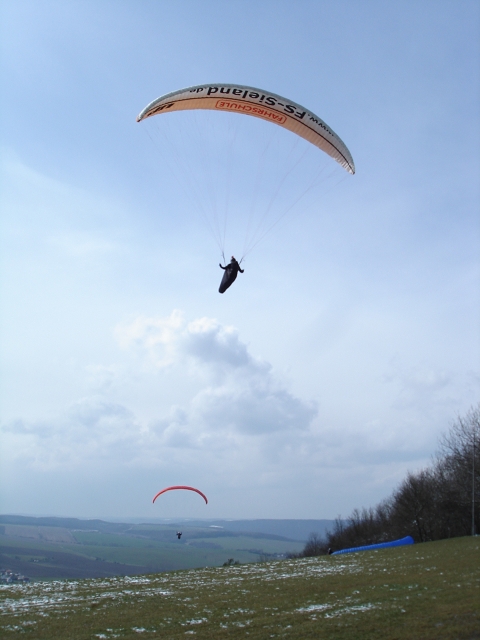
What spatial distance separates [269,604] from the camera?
49.5 ft

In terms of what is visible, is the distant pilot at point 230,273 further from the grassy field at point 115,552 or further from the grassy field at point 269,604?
the grassy field at point 115,552

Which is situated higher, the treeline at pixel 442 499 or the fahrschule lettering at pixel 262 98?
the fahrschule lettering at pixel 262 98

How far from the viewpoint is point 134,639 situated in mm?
11859

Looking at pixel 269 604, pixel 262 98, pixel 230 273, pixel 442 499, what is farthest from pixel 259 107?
pixel 442 499

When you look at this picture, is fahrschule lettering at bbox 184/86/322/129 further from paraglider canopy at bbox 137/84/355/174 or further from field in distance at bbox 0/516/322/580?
field in distance at bbox 0/516/322/580

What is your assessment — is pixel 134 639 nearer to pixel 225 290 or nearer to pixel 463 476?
pixel 225 290

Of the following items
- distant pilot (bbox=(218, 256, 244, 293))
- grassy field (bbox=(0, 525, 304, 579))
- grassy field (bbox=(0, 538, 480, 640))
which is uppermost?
distant pilot (bbox=(218, 256, 244, 293))

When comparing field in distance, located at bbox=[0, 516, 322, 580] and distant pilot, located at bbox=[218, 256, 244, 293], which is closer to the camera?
distant pilot, located at bbox=[218, 256, 244, 293]

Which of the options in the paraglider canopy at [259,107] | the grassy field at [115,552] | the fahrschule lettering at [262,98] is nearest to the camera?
the paraglider canopy at [259,107]

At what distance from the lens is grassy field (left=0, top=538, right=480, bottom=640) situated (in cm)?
1172

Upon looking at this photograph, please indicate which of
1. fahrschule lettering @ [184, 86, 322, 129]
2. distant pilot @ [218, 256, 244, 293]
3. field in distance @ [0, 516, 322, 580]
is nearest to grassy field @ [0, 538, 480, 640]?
distant pilot @ [218, 256, 244, 293]

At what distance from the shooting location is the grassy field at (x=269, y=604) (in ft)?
38.4

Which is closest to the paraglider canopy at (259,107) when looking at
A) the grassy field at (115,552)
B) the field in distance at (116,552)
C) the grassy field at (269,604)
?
the grassy field at (269,604)

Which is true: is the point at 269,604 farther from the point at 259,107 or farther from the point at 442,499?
the point at 442,499
